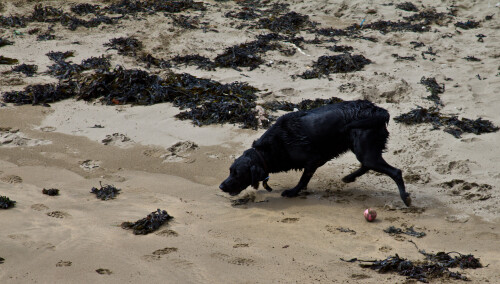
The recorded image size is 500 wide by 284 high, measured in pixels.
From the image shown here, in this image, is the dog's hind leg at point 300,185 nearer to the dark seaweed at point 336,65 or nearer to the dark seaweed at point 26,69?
the dark seaweed at point 336,65

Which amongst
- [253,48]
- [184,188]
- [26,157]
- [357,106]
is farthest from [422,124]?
[26,157]

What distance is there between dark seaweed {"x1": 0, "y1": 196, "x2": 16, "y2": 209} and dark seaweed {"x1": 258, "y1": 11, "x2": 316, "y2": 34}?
7763 millimetres

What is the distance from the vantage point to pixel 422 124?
7.15 m

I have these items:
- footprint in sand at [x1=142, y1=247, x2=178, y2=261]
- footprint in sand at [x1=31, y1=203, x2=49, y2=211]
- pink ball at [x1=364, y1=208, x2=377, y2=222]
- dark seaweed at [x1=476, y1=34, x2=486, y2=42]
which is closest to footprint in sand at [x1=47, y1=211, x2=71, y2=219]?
footprint in sand at [x1=31, y1=203, x2=49, y2=211]

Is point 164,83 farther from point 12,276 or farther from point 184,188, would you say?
point 12,276

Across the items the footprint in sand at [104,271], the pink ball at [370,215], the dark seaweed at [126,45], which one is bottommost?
the pink ball at [370,215]

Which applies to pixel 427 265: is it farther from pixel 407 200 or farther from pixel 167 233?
pixel 167 233

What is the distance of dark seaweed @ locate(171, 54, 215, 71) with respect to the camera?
9664mm

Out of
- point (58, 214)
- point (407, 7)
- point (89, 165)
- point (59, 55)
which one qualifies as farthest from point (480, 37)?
point (58, 214)

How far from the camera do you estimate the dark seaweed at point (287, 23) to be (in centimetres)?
1149

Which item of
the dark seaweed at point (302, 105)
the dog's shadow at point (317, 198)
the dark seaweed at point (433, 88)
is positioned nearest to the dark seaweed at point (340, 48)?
the dark seaweed at point (433, 88)

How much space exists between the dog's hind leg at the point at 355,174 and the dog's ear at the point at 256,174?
3.47 feet

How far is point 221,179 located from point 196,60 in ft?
Result: 13.9

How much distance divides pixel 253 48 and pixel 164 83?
2.34m
